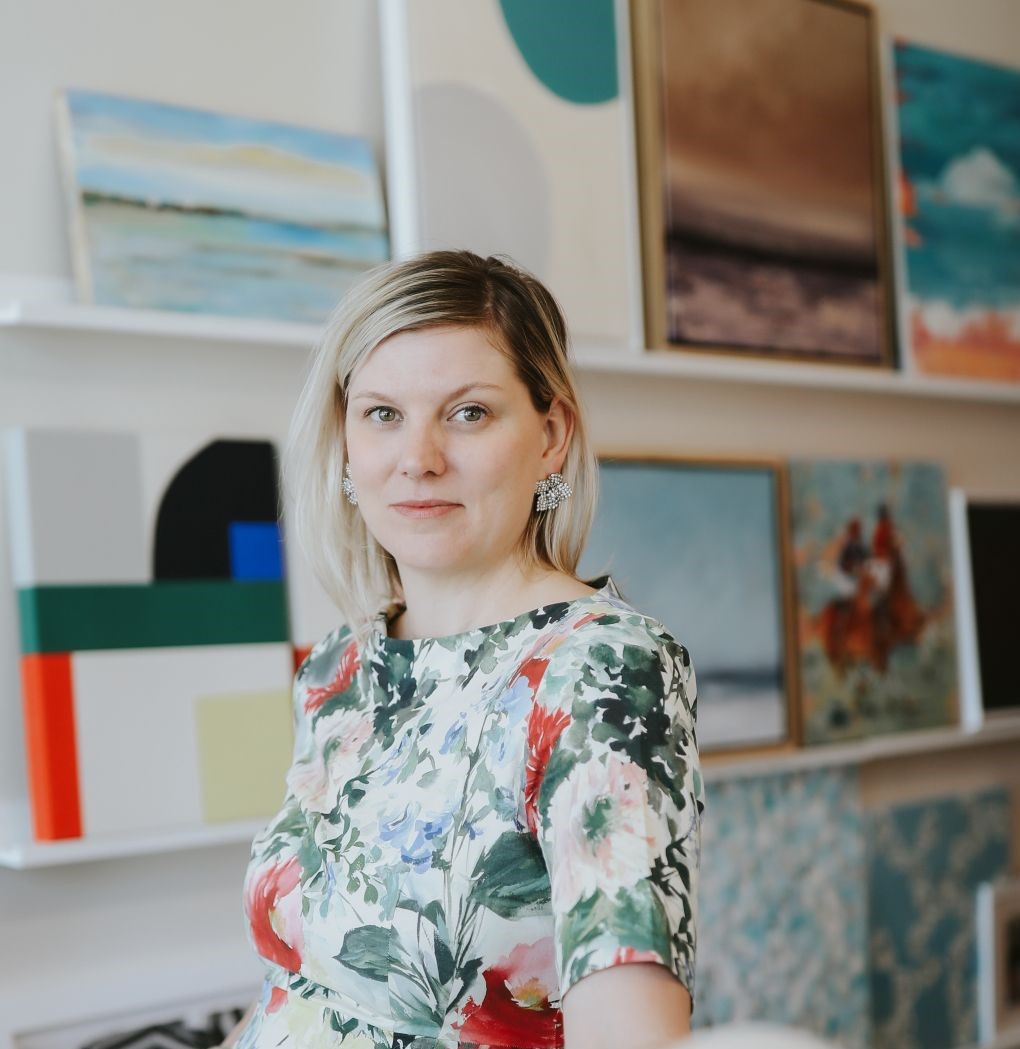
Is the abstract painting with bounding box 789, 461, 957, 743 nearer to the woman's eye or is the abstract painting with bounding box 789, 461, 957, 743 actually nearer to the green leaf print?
the woman's eye

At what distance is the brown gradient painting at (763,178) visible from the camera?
9.18 feet

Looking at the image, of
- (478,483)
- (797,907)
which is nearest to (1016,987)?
(797,907)

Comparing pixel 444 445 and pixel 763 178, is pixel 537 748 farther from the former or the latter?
pixel 763 178

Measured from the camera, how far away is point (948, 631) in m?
3.32

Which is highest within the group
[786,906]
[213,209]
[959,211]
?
[959,211]

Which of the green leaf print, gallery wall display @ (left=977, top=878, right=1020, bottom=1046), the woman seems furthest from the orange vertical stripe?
gallery wall display @ (left=977, top=878, right=1020, bottom=1046)

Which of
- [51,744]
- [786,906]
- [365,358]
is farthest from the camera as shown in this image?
[786,906]

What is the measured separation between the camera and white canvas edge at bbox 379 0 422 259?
2.40 m

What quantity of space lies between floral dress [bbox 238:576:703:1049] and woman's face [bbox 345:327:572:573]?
11cm

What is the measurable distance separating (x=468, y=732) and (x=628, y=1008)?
383 millimetres

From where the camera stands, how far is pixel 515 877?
1.15 meters

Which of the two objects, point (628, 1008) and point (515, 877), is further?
point (515, 877)

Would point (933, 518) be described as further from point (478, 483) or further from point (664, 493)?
point (478, 483)

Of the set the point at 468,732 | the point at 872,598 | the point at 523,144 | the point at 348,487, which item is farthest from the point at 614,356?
the point at 468,732
